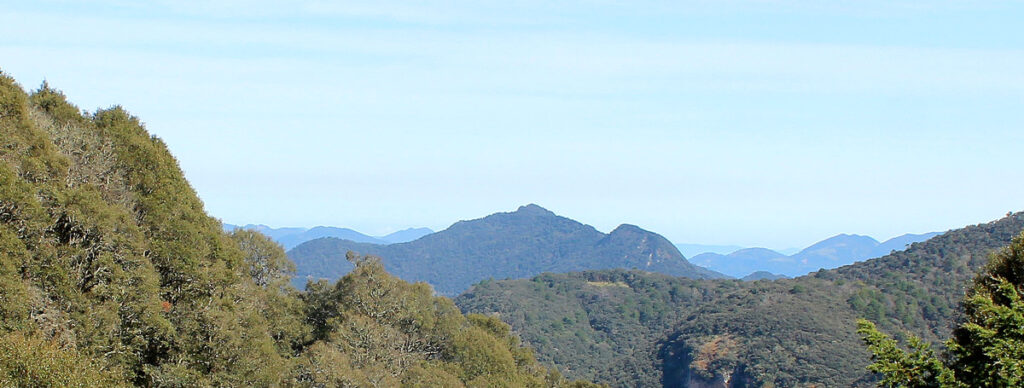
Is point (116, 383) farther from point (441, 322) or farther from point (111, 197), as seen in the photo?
point (441, 322)

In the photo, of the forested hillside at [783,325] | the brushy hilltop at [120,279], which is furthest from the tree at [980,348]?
the forested hillside at [783,325]

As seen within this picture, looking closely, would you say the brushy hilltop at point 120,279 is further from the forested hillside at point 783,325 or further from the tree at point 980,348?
the forested hillside at point 783,325

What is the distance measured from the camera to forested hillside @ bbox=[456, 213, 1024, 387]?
8788cm

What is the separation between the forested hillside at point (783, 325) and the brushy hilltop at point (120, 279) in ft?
210

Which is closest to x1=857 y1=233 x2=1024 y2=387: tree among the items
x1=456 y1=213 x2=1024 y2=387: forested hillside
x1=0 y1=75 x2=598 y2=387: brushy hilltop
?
x1=0 y1=75 x2=598 y2=387: brushy hilltop

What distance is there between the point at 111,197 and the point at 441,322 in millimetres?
21457

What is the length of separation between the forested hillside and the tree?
210ft

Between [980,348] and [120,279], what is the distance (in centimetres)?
1794

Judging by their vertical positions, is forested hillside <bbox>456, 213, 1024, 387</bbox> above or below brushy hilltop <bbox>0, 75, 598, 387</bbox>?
below

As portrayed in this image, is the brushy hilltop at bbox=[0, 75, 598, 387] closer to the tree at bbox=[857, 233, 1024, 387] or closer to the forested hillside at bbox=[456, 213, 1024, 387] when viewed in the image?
the tree at bbox=[857, 233, 1024, 387]

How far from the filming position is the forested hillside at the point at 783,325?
288ft

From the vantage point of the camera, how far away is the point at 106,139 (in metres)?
24.8

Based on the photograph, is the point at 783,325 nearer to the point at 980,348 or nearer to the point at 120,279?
the point at 980,348

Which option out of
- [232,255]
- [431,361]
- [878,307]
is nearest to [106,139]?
[232,255]
